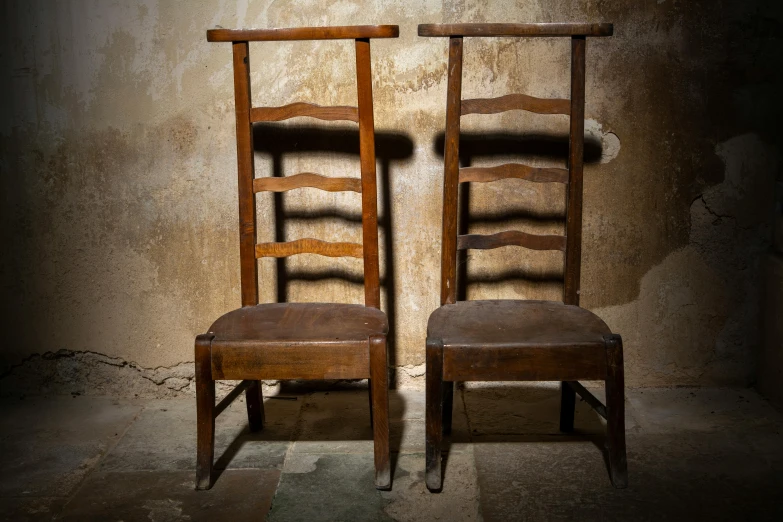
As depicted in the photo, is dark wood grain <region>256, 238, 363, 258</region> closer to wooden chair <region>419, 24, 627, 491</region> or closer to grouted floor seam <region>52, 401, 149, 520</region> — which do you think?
wooden chair <region>419, 24, 627, 491</region>

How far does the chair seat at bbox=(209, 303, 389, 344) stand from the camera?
221 centimetres

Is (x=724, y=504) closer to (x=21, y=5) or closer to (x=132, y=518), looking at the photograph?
(x=132, y=518)

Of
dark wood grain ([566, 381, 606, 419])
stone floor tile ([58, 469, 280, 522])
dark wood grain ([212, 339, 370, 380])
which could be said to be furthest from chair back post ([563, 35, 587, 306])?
stone floor tile ([58, 469, 280, 522])

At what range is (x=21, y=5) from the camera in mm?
2760

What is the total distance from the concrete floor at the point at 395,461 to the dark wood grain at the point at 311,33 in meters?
1.32

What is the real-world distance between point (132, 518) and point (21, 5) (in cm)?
182

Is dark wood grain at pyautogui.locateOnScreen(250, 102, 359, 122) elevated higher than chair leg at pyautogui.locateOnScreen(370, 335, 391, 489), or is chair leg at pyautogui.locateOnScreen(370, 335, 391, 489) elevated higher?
dark wood grain at pyautogui.locateOnScreen(250, 102, 359, 122)

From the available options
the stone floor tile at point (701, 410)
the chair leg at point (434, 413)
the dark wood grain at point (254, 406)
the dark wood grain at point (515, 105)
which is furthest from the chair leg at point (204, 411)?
the stone floor tile at point (701, 410)

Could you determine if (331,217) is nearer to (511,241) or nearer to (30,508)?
(511,241)

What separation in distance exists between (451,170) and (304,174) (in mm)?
469

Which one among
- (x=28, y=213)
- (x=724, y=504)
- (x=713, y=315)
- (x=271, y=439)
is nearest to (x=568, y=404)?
(x=724, y=504)

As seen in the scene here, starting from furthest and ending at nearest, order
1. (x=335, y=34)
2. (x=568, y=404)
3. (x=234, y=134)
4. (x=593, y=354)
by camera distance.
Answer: (x=234, y=134)
(x=568, y=404)
(x=335, y=34)
(x=593, y=354)

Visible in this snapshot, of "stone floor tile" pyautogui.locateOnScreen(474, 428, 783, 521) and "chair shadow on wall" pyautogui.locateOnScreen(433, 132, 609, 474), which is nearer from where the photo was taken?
"stone floor tile" pyautogui.locateOnScreen(474, 428, 783, 521)

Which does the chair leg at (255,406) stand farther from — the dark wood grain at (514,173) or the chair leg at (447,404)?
the dark wood grain at (514,173)
